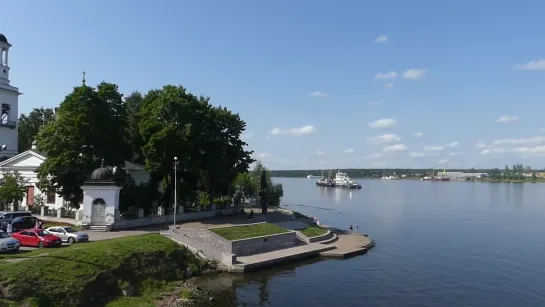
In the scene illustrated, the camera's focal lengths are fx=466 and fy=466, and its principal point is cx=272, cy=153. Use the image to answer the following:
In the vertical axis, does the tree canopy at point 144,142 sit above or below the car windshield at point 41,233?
above

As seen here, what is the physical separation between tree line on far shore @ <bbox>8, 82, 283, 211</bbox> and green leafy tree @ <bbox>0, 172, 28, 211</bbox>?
3377 millimetres

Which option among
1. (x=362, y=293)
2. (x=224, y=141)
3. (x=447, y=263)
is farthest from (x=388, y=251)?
(x=224, y=141)

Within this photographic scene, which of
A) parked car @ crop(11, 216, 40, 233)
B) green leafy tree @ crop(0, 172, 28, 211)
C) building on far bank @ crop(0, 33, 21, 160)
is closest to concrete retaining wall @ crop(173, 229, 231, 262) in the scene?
parked car @ crop(11, 216, 40, 233)

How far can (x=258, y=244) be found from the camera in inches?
1529

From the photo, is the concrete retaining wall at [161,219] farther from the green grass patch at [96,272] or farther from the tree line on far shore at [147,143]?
the green grass patch at [96,272]

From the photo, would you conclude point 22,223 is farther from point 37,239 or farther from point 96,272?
point 96,272

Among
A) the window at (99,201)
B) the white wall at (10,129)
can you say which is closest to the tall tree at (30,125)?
the white wall at (10,129)

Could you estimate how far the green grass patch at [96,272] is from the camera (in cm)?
2220

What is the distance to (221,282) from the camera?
30.8m

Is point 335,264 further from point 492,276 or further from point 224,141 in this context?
point 224,141

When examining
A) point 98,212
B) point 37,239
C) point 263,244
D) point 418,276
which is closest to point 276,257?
point 263,244

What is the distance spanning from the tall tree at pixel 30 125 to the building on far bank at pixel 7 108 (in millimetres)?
19945

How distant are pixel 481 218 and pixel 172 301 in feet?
219

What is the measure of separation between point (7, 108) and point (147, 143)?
24.5m
